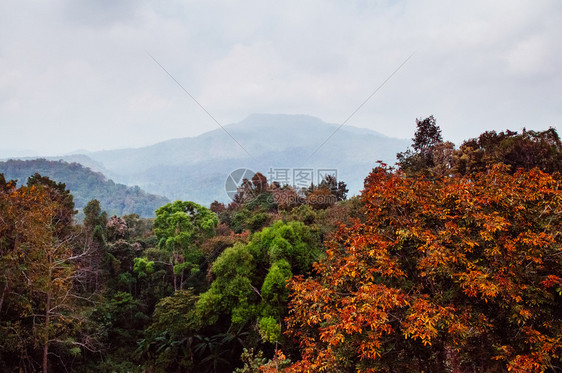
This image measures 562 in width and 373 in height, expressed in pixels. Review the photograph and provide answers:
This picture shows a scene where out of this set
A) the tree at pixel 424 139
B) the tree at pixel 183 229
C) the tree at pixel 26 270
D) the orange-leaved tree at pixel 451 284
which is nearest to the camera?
the orange-leaved tree at pixel 451 284

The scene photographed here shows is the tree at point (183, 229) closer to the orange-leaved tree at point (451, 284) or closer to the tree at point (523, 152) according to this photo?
the orange-leaved tree at point (451, 284)

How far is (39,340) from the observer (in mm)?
9531

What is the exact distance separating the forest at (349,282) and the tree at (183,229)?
0.26ft

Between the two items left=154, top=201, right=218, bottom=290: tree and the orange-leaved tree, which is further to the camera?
left=154, top=201, right=218, bottom=290: tree

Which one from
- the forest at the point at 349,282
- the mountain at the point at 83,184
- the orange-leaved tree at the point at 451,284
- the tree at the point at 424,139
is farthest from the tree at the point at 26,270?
the mountain at the point at 83,184

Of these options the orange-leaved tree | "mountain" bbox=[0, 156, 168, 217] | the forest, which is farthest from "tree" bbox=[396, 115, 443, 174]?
"mountain" bbox=[0, 156, 168, 217]

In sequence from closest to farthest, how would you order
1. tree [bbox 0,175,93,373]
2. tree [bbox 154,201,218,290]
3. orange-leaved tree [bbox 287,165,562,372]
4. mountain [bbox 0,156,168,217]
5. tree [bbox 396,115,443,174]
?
orange-leaved tree [bbox 287,165,562,372]
tree [bbox 0,175,93,373]
tree [bbox 154,201,218,290]
tree [bbox 396,115,443,174]
mountain [bbox 0,156,168,217]

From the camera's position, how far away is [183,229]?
51.5 ft

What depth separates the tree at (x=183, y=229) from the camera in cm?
1552

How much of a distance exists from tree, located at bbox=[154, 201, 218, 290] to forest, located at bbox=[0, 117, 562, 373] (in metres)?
0.08

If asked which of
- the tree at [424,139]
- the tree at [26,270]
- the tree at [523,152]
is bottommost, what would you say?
the tree at [26,270]

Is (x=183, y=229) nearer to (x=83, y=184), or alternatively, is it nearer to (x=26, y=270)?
(x=26, y=270)

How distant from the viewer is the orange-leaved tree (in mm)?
4477

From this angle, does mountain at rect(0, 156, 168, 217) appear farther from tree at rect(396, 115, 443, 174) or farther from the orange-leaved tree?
the orange-leaved tree
